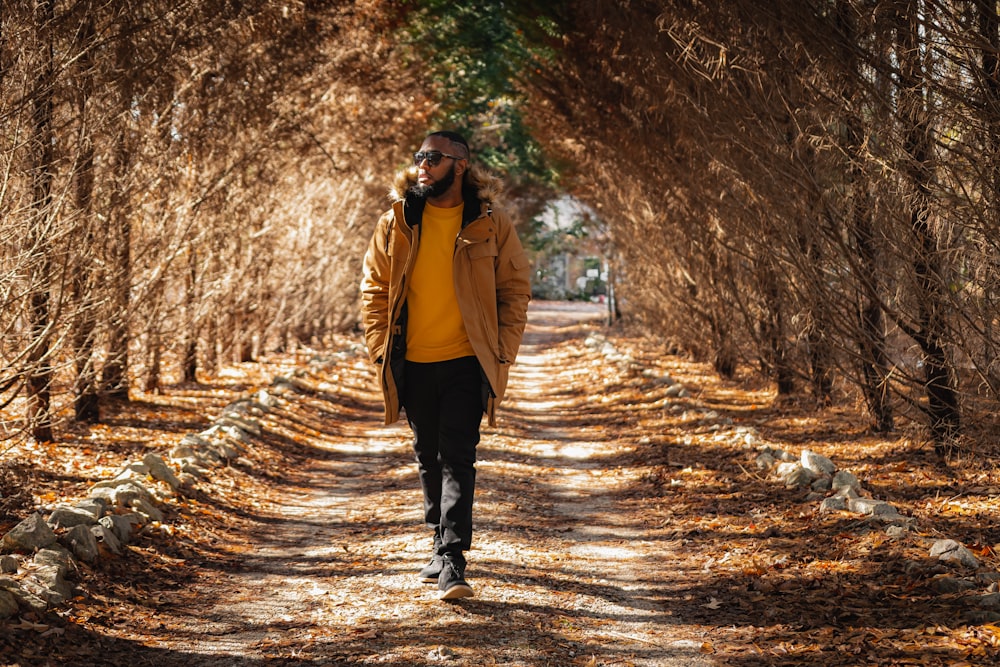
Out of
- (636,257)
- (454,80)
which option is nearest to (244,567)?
(636,257)

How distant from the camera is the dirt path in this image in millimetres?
4176

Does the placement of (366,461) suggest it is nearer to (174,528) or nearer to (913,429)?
(174,528)

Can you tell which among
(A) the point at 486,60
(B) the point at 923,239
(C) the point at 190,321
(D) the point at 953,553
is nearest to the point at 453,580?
(D) the point at 953,553

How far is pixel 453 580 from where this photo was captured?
15.3 feet

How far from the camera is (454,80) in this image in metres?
22.7

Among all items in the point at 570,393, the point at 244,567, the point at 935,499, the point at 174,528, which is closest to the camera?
the point at 244,567

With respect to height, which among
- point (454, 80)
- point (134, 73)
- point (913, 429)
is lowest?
point (913, 429)

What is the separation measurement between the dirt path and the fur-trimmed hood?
76.8 inches

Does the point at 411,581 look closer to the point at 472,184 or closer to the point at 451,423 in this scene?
the point at 451,423

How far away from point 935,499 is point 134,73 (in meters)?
6.84

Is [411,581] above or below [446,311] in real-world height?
below

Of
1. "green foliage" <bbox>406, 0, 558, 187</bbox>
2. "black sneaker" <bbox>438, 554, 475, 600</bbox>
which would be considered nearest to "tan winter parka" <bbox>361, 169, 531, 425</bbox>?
"black sneaker" <bbox>438, 554, 475, 600</bbox>

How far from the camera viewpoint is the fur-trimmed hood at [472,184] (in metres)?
4.83

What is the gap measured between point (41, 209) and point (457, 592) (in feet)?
11.9
